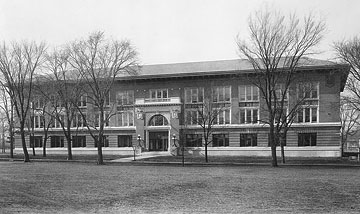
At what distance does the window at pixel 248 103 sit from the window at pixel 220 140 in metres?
2.98

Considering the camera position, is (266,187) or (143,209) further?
(266,187)

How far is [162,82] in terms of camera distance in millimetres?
54625

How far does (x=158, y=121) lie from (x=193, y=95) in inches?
240

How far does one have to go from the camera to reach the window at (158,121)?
53.9 m

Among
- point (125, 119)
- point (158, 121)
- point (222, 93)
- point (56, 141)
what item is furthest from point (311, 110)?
point (56, 141)

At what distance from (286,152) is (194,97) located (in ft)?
46.5

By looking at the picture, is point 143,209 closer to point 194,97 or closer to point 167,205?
point 167,205

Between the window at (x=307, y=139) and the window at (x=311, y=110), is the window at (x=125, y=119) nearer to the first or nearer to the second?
the window at (x=311, y=110)

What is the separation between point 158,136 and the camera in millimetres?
54625

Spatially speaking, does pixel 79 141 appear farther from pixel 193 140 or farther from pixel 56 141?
pixel 193 140

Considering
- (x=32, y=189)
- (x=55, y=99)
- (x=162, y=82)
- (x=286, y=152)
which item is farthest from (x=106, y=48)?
(x=286, y=152)

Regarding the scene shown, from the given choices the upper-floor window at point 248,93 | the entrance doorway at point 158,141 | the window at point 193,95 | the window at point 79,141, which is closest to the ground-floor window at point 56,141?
the window at point 79,141

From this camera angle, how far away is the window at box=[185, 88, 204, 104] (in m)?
52.7

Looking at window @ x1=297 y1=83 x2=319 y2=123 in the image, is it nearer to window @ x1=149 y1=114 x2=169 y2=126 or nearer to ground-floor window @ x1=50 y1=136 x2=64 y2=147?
window @ x1=149 y1=114 x2=169 y2=126
